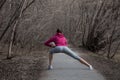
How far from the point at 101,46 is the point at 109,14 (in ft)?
20.2

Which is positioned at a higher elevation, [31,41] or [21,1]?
[21,1]

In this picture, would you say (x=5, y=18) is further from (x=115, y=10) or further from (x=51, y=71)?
(x=115, y=10)

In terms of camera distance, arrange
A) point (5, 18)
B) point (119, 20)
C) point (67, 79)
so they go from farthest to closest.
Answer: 1. point (119, 20)
2. point (5, 18)
3. point (67, 79)

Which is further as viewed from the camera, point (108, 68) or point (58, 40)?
point (108, 68)

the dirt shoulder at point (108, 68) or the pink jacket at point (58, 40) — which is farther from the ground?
the pink jacket at point (58, 40)

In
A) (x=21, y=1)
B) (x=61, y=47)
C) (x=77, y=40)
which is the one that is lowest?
(x=77, y=40)

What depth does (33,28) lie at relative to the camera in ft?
101

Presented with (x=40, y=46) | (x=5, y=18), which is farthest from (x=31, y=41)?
(x=5, y=18)

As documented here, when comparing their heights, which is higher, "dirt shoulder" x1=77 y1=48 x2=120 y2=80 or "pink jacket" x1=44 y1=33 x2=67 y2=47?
"pink jacket" x1=44 y1=33 x2=67 y2=47

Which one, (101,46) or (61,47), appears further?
(101,46)

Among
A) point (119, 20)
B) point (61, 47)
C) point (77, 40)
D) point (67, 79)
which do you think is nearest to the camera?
point (67, 79)

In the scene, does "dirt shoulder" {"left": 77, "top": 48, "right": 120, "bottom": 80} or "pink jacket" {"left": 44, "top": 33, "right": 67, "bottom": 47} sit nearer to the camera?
"dirt shoulder" {"left": 77, "top": 48, "right": 120, "bottom": 80}

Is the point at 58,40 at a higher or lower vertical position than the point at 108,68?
higher

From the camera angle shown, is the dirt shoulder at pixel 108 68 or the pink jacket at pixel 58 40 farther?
the pink jacket at pixel 58 40
